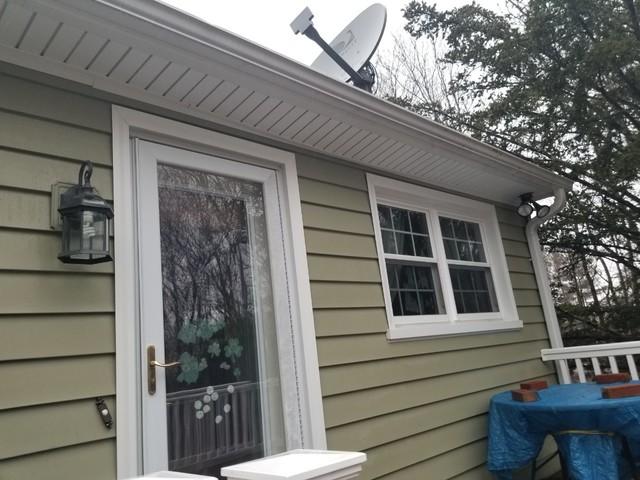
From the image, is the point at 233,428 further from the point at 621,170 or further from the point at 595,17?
the point at 595,17

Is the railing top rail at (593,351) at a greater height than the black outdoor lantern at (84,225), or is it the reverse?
the black outdoor lantern at (84,225)

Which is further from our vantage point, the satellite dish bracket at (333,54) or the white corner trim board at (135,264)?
the satellite dish bracket at (333,54)

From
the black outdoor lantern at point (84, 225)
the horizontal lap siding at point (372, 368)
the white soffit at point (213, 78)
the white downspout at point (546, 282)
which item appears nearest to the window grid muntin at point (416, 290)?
the horizontal lap siding at point (372, 368)

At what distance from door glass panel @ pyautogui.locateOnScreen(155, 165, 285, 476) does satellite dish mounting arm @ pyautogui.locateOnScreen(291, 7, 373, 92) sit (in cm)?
Answer: 178

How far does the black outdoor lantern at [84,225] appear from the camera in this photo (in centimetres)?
171

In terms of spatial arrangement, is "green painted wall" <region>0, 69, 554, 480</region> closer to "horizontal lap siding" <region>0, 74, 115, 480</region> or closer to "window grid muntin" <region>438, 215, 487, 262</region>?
"horizontal lap siding" <region>0, 74, 115, 480</region>

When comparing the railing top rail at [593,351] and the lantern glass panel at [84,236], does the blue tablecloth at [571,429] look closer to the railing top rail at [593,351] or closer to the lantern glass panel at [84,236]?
the railing top rail at [593,351]

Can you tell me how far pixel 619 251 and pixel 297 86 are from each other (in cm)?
616

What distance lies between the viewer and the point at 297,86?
90.1 inches

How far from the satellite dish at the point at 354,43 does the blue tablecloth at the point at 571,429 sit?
2.75 metres

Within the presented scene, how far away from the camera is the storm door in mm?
1931

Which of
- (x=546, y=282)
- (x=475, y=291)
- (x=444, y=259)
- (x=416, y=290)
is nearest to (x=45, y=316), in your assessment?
(x=416, y=290)

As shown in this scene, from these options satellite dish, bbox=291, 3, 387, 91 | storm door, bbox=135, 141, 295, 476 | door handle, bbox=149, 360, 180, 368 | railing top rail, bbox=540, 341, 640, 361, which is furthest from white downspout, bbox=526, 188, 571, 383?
A: door handle, bbox=149, 360, 180, 368

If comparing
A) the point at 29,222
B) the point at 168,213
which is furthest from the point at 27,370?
the point at 168,213
